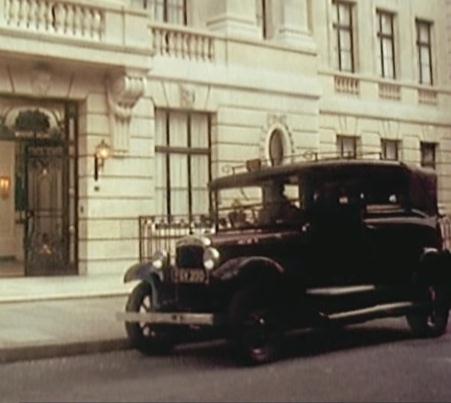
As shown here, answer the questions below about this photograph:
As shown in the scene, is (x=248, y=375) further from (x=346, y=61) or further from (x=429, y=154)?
(x=429, y=154)

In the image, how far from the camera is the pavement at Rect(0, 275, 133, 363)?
941 cm

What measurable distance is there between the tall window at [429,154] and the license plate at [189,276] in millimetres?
18029

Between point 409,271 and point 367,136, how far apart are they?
44.4ft

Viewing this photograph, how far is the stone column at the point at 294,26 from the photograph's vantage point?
21062 millimetres

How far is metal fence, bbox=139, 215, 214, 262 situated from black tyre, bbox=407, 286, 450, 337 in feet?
24.4

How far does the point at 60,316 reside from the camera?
1211 centimetres

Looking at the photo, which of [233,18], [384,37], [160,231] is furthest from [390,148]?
[160,231]

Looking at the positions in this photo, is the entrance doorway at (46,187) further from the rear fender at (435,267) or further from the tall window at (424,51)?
the tall window at (424,51)

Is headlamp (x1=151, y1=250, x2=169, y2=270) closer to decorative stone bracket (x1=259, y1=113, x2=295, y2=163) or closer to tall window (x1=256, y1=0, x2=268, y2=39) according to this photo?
decorative stone bracket (x1=259, y1=113, x2=295, y2=163)

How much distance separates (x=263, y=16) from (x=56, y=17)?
720 centimetres

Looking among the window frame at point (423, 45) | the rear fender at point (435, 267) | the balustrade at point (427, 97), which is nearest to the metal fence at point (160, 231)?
the rear fender at point (435, 267)

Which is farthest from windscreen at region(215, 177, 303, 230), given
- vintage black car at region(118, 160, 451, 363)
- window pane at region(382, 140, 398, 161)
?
window pane at region(382, 140, 398, 161)

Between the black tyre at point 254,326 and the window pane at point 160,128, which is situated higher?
the window pane at point 160,128

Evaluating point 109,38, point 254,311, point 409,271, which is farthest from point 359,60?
point 254,311
